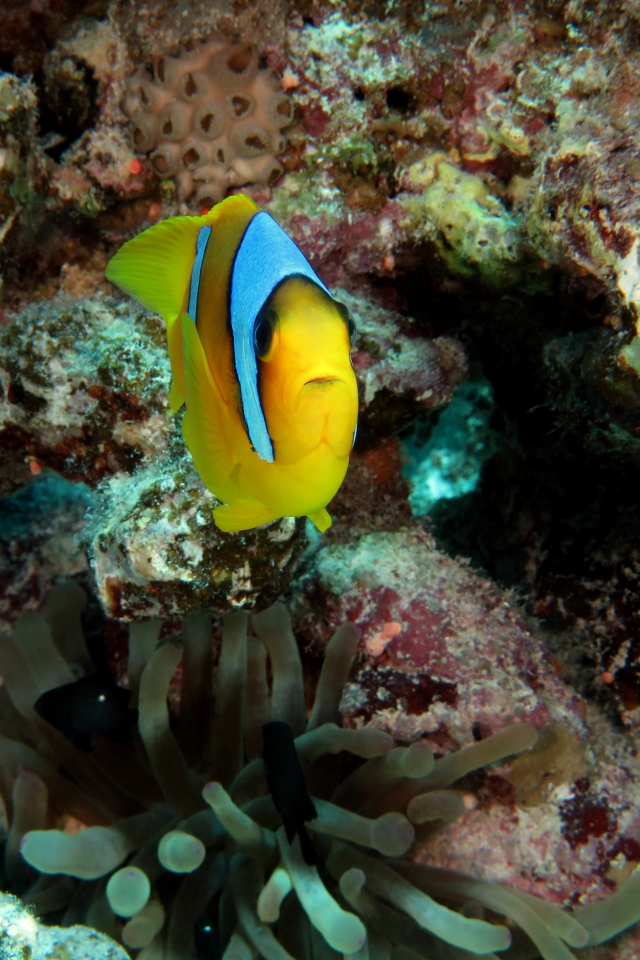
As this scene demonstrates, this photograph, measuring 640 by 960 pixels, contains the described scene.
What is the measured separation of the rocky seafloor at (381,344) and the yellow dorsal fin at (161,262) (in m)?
0.74

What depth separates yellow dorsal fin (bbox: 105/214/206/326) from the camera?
4.45 feet

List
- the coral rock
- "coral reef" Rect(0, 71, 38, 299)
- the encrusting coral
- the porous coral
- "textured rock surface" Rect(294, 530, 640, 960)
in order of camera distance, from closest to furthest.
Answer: the encrusting coral → the coral rock → "textured rock surface" Rect(294, 530, 640, 960) → "coral reef" Rect(0, 71, 38, 299) → the porous coral

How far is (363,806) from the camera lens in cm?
214

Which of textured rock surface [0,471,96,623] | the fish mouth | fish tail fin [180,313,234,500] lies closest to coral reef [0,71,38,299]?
textured rock surface [0,471,96,623]

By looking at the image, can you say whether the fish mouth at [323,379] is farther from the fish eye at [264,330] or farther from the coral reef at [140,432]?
the coral reef at [140,432]

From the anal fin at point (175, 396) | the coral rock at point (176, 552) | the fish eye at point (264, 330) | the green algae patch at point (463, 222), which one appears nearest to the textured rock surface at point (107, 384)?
the coral rock at point (176, 552)

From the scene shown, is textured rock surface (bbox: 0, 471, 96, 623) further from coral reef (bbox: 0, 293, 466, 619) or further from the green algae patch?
the green algae patch

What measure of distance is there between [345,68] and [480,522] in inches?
88.3

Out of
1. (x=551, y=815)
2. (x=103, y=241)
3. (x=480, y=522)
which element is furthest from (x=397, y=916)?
(x=103, y=241)

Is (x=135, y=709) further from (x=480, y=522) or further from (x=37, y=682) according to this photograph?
(x=480, y=522)

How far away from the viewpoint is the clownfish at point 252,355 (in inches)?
38.4

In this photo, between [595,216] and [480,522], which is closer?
[595,216]

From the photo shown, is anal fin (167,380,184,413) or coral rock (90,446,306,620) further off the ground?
anal fin (167,380,184,413)

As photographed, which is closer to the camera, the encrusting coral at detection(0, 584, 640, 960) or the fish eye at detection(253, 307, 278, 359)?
the fish eye at detection(253, 307, 278, 359)
